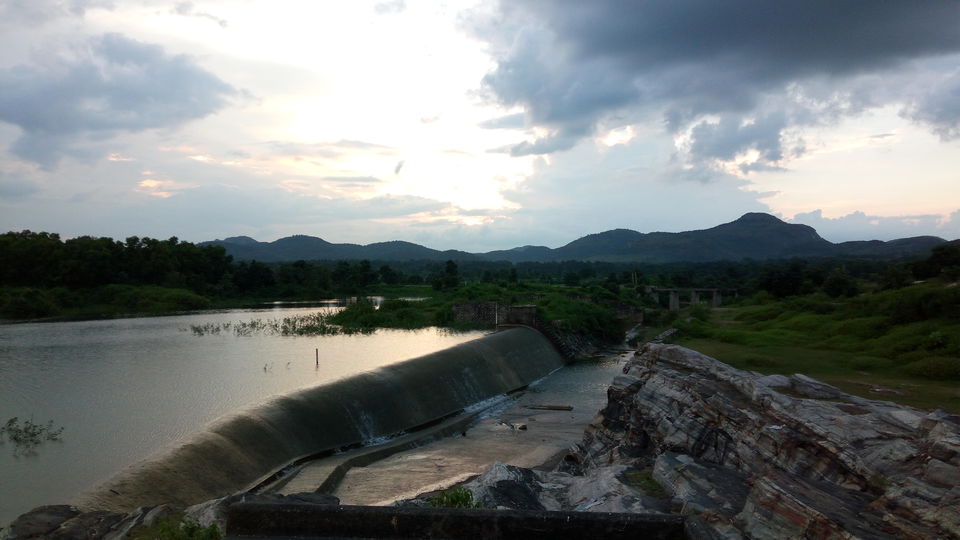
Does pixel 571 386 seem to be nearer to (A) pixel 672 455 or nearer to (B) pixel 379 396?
(B) pixel 379 396

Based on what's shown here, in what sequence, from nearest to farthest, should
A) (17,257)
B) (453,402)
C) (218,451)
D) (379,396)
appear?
(218,451) → (379,396) → (453,402) → (17,257)

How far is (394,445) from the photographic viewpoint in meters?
17.2

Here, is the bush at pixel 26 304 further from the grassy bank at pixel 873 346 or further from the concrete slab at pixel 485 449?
the grassy bank at pixel 873 346

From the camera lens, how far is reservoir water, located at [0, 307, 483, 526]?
525 inches

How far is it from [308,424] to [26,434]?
22.9ft

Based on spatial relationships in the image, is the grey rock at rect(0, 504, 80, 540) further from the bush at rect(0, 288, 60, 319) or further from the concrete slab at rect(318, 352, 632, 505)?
the bush at rect(0, 288, 60, 319)

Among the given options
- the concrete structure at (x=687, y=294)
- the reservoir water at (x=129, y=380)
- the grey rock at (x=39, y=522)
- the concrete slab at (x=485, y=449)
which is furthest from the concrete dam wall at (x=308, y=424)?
the concrete structure at (x=687, y=294)

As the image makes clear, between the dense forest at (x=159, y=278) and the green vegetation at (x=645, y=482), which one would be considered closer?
the green vegetation at (x=645, y=482)

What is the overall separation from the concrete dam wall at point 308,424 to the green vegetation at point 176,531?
3.07 m

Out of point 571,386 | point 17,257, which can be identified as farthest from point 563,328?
point 17,257

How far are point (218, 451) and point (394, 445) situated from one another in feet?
18.1

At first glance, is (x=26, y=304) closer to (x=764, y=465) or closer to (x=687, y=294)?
(x=764, y=465)

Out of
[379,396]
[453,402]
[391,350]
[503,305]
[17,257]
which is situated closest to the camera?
[379,396]

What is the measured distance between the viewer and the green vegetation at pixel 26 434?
46.7ft
